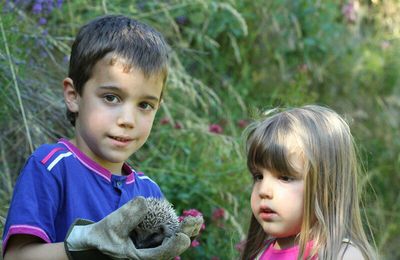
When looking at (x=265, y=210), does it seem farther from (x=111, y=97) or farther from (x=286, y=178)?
(x=111, y=97)

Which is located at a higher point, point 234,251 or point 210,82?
point 210,82

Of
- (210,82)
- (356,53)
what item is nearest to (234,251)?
(210,82)

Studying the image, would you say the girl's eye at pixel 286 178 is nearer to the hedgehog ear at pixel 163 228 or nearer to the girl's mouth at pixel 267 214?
the girl's mouth at pixel 267 214

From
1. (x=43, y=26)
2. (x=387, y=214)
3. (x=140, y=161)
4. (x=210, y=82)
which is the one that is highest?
(x=43, y=26)

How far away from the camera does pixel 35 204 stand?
242cm

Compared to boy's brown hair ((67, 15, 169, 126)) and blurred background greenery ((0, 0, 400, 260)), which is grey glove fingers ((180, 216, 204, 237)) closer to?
boy's brown hair ((67, 15, 169, 126))

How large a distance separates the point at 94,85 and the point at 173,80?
1709mm

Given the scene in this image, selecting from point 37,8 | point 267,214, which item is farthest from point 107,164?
point 37,8

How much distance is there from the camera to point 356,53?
6555 millimetres

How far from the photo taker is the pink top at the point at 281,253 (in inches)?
103

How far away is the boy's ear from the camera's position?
2.78m

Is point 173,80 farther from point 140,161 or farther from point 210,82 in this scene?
point 210,82

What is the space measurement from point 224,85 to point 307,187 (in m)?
2.93

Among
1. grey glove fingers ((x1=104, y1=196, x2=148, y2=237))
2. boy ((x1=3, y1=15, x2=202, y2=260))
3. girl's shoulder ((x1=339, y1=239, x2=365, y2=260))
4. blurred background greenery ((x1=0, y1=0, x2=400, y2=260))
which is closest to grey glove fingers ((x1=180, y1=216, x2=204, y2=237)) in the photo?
boy ((x1=3, y1=15, x2=202, y2=260))
